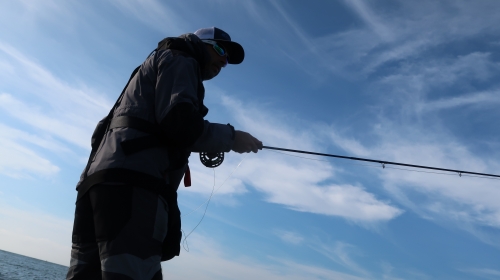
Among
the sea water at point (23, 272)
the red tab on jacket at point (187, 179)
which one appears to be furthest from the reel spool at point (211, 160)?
the sea water at point (23, 272)

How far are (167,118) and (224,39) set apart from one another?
1.34 meters

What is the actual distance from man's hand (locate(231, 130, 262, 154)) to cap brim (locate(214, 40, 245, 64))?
97 cm

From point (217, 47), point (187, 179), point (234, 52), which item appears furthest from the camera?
point (234, 52)

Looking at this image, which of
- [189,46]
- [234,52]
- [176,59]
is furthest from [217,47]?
[176,59]

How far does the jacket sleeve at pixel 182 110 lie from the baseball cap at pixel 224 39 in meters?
0.80

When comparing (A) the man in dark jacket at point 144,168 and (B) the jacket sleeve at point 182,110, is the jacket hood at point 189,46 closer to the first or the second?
(A) the man in dark jacket at point 144,168

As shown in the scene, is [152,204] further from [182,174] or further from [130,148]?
[182,174]

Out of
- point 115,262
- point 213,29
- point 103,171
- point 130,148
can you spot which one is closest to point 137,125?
point 130,148

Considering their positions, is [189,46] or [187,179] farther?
[187,179]

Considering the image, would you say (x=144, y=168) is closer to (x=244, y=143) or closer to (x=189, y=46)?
(x=244, y=143)

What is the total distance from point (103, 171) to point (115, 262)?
564 millimetres

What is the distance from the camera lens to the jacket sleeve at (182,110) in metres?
2.74

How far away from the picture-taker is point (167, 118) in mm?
2740

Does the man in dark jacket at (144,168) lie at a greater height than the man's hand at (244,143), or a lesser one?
lesser
